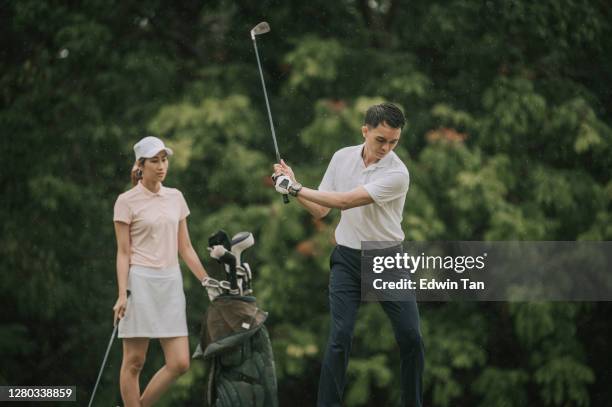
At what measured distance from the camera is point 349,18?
841cm

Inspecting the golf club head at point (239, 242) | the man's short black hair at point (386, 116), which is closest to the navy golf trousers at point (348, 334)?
the golf club head at point (239, 242)

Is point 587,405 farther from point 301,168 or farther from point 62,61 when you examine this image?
point 62,61

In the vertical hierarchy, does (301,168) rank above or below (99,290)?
above

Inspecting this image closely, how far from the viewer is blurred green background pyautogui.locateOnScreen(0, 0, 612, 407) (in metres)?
7.64

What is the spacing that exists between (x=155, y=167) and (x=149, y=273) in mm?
456

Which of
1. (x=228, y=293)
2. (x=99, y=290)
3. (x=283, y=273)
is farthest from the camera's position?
(x=99, y=290)

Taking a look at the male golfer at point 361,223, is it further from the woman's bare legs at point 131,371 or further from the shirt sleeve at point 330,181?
the woman's bare legs at point 131,371

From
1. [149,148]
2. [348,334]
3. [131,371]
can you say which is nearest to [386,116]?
[348,334]

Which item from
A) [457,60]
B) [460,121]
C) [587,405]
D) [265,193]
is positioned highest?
[457,60]

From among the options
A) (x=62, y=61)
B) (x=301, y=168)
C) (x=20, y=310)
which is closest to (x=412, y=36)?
(x=301, y=168)

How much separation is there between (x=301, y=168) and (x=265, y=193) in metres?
0.31

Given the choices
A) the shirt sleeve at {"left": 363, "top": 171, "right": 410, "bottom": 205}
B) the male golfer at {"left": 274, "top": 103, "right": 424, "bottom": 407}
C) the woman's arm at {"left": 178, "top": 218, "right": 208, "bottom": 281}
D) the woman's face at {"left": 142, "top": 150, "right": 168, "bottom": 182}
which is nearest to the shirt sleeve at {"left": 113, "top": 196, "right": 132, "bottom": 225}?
the woman's face at {"left": 142, "top": 150, "right": 168, "bottom": 182}

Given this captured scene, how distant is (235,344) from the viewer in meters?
4.38

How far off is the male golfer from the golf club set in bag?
236mm
